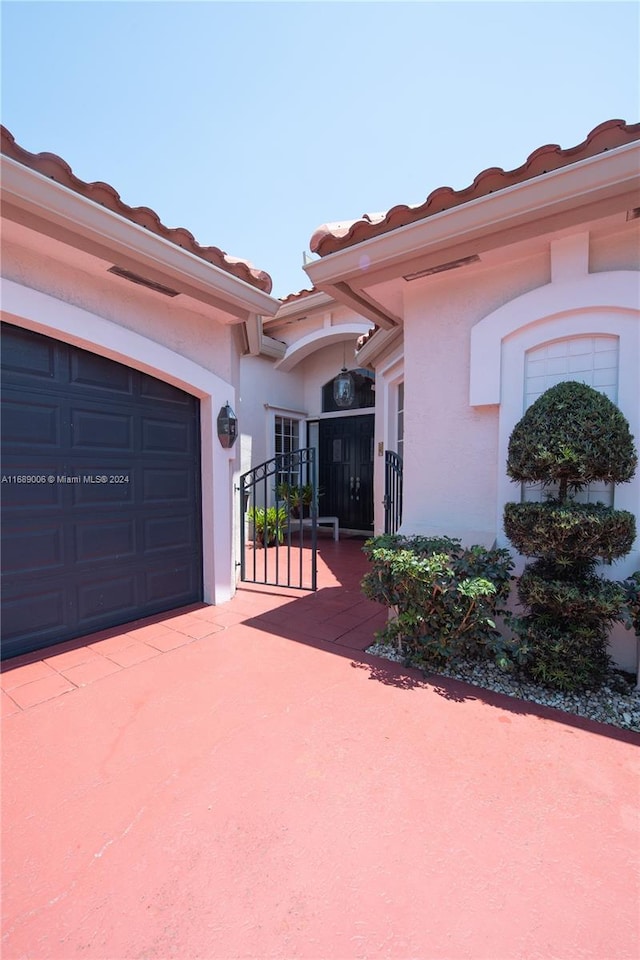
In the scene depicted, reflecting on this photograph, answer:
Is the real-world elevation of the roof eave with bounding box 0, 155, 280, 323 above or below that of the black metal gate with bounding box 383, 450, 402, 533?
above

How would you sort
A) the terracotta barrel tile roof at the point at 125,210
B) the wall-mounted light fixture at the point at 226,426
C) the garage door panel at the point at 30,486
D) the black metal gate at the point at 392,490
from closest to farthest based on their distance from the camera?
1. the terracotta barrel tile roof at the point at 125,210
2. the garage door panel at the point at 30,486
3. the wall-mounted light fixture at the point at 226,426
4. the black metal gate at the point at 392,490

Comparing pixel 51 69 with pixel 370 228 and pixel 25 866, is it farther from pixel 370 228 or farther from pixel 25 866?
pixel 25 866

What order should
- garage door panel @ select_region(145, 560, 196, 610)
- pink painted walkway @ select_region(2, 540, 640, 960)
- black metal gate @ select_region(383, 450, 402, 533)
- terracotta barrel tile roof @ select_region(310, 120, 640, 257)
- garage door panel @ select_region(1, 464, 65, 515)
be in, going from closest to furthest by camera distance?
pink painted walkway @ select_region(2, 540, 640, 960), terracotta barrel tile roof @ select_region(310, 120, 640, 257), garage door panel @ select_region(1, 464, 65, 515), garage door panel @ select_region(145, 560, 196, 610), black metal gate @ select_region(383, 450, 402, 533)

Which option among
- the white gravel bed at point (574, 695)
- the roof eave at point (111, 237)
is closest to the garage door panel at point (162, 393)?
the roof eave at point (111, 237)

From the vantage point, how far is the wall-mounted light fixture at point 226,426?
526 cm

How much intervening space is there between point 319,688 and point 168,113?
21.0 ft

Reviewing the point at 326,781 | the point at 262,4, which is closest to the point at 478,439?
the point at 326,781

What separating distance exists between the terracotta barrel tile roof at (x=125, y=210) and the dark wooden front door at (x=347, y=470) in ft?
19.8

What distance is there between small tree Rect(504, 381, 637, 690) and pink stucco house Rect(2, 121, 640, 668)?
1.48 ft

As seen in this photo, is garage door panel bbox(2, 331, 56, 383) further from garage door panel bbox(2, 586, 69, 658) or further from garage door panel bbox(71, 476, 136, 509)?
garage door panel bbox(2, 586, 69, 658)

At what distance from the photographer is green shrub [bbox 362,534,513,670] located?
3.45 m

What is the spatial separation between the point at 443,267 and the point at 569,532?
8.84 feet

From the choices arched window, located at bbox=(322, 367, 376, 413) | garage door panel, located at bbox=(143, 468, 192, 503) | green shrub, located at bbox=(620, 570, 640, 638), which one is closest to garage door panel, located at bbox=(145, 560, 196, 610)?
garage door panel, located at bbox=(143, 468, 192, 503)

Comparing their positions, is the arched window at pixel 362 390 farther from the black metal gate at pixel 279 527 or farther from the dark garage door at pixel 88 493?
the dark garage door at pixel 88 493
